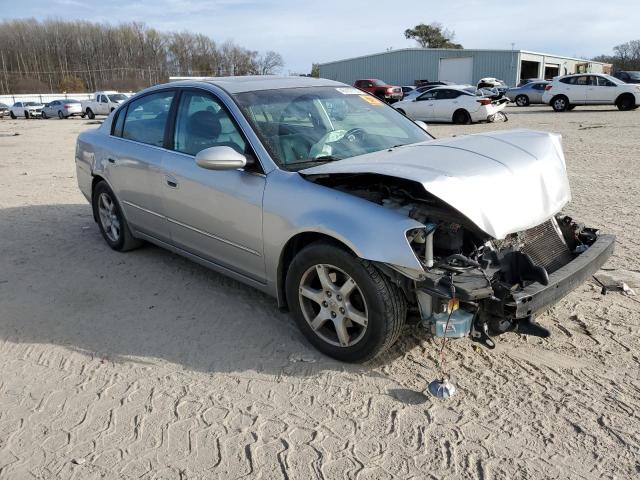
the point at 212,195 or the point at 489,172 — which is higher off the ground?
the point at 489,172

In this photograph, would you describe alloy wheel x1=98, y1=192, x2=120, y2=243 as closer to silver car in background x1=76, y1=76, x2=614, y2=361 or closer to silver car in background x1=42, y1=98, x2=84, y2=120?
silver car in background x1=76, y1=76, x2=614, y2=361

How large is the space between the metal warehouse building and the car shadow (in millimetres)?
50396

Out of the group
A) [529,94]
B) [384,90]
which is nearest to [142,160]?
[384,90]

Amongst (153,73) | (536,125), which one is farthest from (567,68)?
(153,73)

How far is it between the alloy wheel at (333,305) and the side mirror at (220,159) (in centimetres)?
86

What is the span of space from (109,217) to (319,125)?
2.74 metres

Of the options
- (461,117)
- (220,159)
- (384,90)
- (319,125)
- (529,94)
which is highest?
(384,90)

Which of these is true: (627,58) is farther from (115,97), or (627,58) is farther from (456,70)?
(115,97)

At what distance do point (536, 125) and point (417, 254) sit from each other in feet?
57.2

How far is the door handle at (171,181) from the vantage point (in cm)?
422

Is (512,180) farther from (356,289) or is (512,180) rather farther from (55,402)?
(55,402)

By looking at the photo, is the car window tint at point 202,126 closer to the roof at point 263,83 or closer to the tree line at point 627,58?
the roof at point 263,83

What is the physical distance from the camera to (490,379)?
10.2 ft

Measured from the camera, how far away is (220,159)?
3.43 metres
